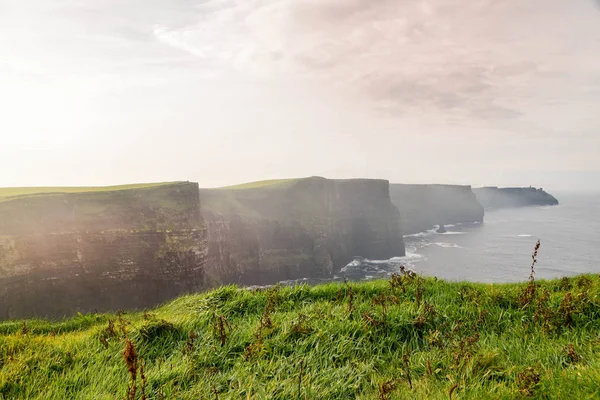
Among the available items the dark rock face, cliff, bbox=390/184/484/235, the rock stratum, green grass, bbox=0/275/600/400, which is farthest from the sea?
green grass, bbox=0/275/600/400

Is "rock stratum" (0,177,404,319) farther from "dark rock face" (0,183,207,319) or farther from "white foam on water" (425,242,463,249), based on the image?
"white foam on water" (425,242,463,249)

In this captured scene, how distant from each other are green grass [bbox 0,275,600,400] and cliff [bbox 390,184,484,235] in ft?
409

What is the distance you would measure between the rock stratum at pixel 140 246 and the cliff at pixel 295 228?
0.26 metres

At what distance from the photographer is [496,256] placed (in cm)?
7612

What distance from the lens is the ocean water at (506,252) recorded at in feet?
201

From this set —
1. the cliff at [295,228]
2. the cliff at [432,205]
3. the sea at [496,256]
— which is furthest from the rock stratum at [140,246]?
the cliff at [432,205]

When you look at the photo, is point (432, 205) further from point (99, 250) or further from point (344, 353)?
point (344, 353)

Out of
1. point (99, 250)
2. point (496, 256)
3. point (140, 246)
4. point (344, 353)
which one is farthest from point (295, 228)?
point (344, 353)

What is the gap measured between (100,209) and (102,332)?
43.4 m

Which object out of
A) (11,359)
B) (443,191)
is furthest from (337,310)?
(443,191)

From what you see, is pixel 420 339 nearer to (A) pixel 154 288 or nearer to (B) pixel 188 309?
(B) pixel 188 309

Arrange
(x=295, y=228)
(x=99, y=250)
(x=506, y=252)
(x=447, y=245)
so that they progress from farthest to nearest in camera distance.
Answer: (x=447, y=245), (x=506, y=252), (x=295, y=228), (x=99, y=250)

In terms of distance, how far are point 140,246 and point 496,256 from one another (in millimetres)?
75980

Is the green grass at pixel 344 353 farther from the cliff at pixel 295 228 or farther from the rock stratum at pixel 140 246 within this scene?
the cliff at pixel 295 228
